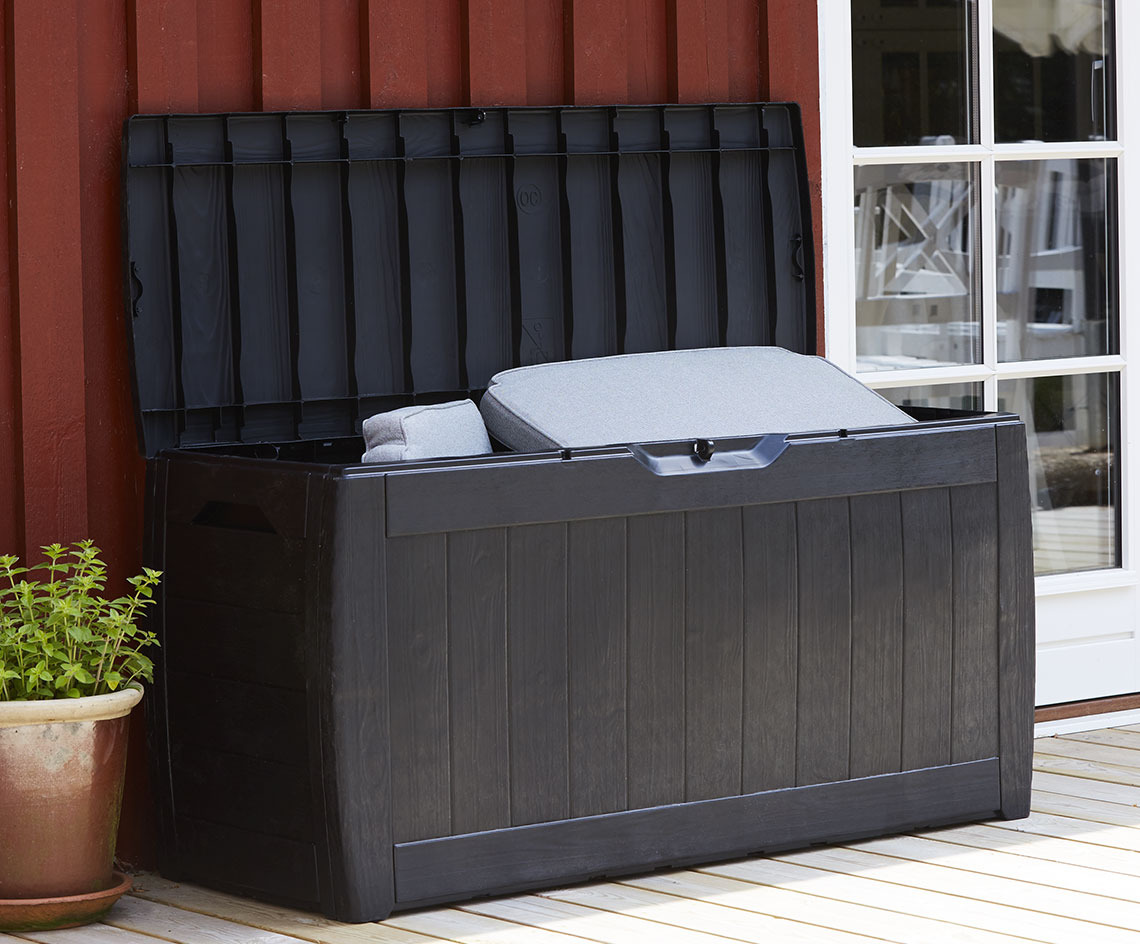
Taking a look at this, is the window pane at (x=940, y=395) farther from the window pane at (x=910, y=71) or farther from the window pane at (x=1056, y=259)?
the window pane at (x=910, y=71)

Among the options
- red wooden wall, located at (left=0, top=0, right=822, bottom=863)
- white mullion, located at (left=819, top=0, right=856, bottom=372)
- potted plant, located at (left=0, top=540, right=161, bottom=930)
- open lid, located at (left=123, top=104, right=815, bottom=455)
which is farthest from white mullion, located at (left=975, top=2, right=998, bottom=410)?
potted plant, located at (left=0, top=540, right=161, bottom=930)

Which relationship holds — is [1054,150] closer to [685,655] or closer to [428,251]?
[428,251]

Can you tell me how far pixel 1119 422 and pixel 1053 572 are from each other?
1.21ft

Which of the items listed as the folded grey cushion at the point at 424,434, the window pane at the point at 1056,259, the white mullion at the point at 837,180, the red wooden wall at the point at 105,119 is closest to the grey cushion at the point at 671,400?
the folded grey cushion at the point at 424,434

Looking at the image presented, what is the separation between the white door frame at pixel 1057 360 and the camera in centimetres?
365

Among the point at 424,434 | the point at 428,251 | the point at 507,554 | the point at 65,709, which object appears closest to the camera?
the point at 65,709

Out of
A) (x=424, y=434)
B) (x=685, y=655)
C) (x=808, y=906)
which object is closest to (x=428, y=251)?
(x=424, y=434)

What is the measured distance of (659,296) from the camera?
3402 millimetres

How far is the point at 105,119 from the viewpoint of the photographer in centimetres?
294

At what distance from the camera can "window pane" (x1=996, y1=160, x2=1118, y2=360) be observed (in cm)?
387

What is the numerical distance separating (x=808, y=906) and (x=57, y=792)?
1.12 m

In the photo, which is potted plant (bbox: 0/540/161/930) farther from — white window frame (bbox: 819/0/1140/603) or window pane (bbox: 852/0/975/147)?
window pane (bbox: 852/0/975/147)

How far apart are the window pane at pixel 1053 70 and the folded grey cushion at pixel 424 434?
1549 millimetres

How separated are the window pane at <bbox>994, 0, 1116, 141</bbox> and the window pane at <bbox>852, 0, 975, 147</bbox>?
0.32 feet
